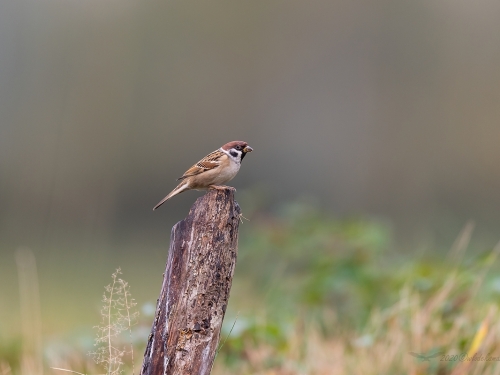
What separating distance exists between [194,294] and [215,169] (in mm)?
1503

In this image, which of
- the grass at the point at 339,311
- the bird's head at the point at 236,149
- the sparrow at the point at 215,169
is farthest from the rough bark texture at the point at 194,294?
the bird's head at the point at 236,149

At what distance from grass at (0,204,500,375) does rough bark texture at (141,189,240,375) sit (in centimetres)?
22

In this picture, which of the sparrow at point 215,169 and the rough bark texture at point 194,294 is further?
the sparrow at point 215,169

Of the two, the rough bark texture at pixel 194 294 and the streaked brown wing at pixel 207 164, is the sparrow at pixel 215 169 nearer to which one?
the streaked brown wing at pixel 207 164

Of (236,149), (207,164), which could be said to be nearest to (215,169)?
(207,164)

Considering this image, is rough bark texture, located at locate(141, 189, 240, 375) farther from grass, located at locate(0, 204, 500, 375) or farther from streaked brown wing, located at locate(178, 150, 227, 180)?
streaked brown wing, located at locate(178, 150, 227, 180)

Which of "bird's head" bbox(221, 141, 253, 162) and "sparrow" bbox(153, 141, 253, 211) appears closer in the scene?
"sparrow" bbox(153, 141, 253, 211)

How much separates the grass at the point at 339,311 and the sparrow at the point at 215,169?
0.67 meters

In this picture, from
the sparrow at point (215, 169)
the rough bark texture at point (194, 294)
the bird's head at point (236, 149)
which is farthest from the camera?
the bird's head at point (236, 149)

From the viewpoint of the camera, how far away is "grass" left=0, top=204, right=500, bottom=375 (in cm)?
392

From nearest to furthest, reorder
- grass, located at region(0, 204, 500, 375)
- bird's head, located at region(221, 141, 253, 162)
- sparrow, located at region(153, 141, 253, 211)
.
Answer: grass, located at region(0, 204, 500, 375) → sparrow, located at region(153, 141, 253, 211) → bird's head, located at region(221, 141, 253, 162)

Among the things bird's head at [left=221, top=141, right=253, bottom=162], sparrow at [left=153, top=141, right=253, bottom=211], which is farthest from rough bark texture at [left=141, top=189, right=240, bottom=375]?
bird's head at [left=221, top=141, right=253, bottom=162]

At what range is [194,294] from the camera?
273 cm

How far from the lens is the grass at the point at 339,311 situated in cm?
392
